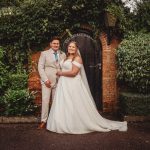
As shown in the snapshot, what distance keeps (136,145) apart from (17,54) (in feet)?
16.3

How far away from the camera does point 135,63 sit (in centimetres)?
991

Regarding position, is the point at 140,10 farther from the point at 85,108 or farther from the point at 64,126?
the point at 64,126

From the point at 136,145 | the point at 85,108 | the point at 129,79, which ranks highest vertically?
the point at 129,79

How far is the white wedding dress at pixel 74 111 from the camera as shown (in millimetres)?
8516

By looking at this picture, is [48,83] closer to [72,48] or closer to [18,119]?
[72,48]

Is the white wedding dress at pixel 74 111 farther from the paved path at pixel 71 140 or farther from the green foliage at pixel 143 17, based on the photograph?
the green foliage at pixel 143 17

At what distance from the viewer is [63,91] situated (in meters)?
8.77

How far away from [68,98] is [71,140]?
126cm

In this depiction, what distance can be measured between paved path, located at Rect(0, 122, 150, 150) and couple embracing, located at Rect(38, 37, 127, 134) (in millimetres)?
270

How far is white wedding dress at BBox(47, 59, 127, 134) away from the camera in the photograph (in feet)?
27.9

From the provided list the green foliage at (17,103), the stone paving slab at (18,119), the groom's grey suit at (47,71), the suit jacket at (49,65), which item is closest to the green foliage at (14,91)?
the green foliage at (17,103)

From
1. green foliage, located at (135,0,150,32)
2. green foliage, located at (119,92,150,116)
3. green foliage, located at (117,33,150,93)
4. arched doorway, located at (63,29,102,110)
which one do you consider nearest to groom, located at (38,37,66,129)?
arched doorway, located at (63,29,102,110)

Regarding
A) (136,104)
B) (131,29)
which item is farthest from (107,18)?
(136,104)

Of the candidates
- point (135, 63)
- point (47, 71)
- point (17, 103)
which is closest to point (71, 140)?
point (47, 71)
